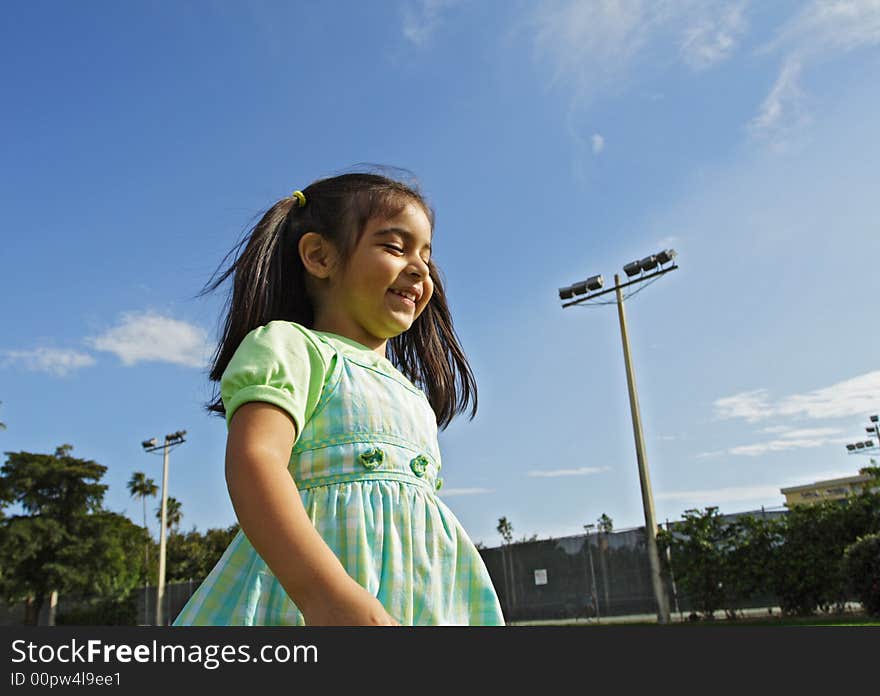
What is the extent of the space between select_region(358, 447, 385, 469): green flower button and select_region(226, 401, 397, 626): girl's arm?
0.83 ft

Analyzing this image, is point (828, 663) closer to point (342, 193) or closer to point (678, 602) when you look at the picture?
point (342, 193)

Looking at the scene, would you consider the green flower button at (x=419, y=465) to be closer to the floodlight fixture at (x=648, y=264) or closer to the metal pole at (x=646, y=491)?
the metal pole at (x=646, y=491)

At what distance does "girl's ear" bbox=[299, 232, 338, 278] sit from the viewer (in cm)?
185

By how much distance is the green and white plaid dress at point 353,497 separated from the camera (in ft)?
4.28

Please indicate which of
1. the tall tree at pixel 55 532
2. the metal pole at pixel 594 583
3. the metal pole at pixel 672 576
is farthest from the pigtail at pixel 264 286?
the tall tree at pixel 55 532

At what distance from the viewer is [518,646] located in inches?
32.7

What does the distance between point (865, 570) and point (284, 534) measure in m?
12.1

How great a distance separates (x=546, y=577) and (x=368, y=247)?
641 inches

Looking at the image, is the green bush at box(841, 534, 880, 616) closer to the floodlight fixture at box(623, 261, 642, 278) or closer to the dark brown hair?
the floodlight fixture at box(623, 261, 642, 278)

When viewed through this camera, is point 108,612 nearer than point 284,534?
No

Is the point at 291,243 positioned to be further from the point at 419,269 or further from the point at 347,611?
the point at 347,611

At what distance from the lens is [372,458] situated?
147cm

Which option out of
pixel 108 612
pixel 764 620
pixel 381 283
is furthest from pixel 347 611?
pixel 108 612

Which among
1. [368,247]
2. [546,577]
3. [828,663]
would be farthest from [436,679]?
[546,577]
